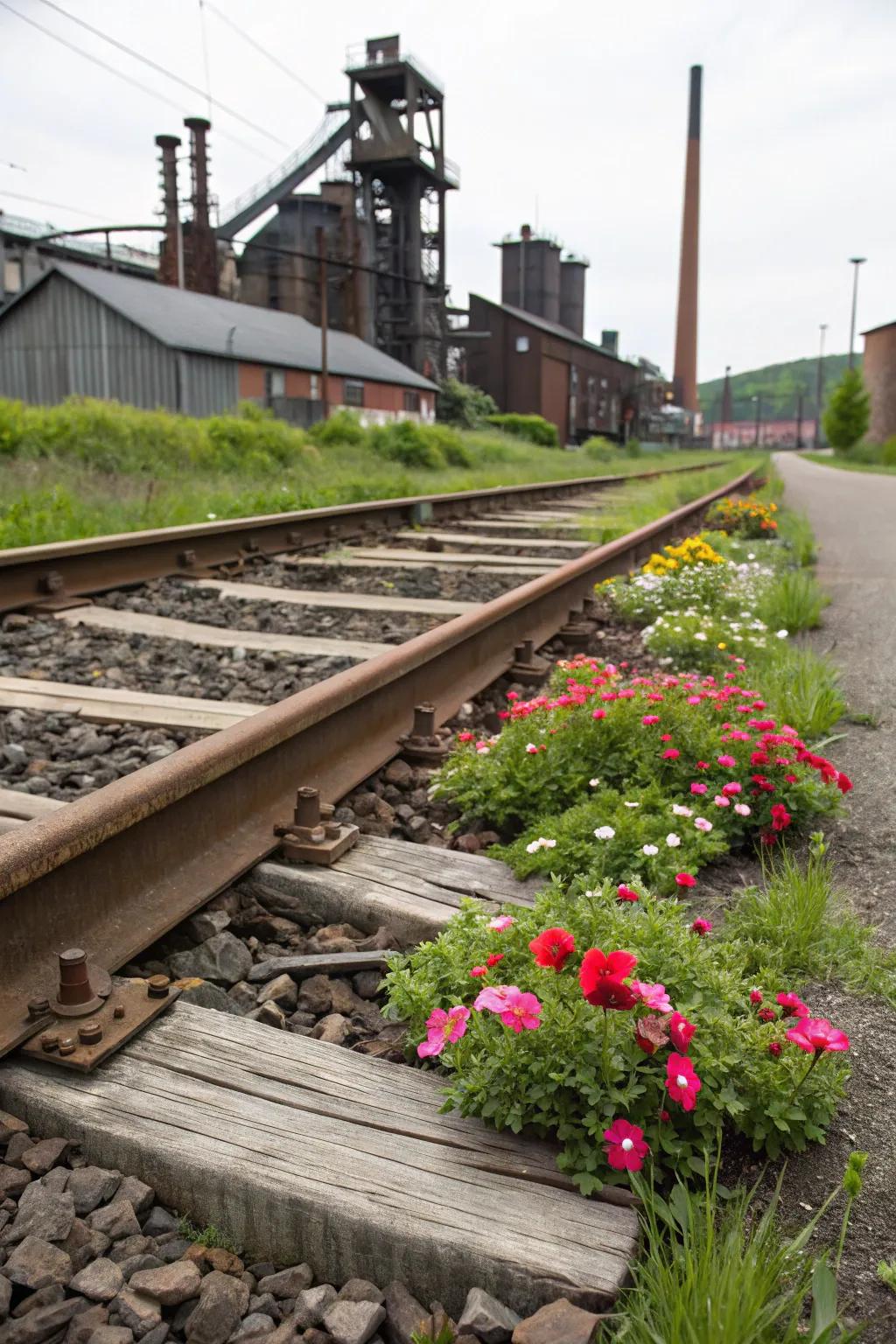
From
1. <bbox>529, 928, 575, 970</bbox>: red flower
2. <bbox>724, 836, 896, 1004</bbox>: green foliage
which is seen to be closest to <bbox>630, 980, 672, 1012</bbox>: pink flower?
<bbox>529, 928, 575, 970</bbox>: red flower

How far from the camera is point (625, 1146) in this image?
1.52 metres

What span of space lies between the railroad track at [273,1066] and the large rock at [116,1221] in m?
0.07

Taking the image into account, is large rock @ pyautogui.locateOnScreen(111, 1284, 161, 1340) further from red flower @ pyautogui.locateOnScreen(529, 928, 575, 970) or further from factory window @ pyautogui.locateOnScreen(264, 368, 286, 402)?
factory window @ pyautogui.locateOnScreen(264, 368, 286, 402)

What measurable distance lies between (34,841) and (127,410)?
1878cm

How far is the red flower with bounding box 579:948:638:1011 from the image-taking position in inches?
62.9

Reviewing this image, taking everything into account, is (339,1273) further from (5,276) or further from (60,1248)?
(5,276)

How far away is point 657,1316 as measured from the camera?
1.32 meters

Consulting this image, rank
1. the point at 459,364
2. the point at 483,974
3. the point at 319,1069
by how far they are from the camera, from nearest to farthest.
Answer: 1. the point at 319,1069
2. the point at 483,974
3. the point at 459,364

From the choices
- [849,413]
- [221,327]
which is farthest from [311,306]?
[849,413]

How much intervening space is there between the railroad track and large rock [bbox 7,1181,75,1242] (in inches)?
4.0

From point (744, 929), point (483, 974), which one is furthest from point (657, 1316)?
point (744, 929)

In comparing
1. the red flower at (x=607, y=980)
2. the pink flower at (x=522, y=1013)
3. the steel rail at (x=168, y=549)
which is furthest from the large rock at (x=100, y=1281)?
the steel rail at (x=168, y=549)

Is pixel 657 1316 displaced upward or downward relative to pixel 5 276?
downward

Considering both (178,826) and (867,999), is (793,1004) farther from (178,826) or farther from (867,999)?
(178,826)
